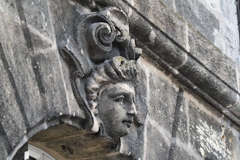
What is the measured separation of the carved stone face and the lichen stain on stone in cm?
96

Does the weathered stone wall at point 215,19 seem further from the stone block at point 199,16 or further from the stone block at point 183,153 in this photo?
the stone block at point 183,153

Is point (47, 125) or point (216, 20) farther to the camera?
point (216, 20)

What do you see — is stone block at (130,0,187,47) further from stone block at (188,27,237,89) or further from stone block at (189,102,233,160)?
stone block at (189,102,233,160)

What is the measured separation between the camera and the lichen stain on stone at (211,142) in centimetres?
501

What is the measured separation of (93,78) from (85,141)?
0.32 metres

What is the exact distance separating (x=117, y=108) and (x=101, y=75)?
0.16 meters

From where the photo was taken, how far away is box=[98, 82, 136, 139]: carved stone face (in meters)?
4.06

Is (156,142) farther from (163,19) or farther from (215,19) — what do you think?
(215,19)

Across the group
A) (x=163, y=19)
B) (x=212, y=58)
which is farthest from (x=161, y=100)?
(x=212, y=58)

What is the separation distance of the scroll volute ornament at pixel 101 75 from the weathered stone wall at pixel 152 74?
0.06m

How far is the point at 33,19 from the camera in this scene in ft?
12.4

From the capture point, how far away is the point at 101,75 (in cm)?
407

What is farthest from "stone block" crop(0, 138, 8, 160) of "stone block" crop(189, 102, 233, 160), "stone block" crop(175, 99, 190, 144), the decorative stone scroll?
"stone block" crop(189, 102, 233, 160)

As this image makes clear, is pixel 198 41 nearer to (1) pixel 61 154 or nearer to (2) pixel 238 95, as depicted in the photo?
(2) pixel 238 95
